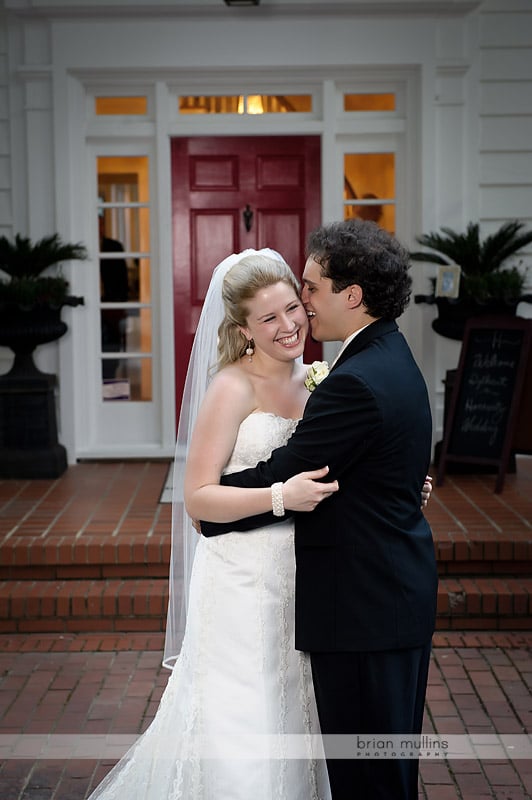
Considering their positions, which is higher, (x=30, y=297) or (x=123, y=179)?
(x=123, y=179)

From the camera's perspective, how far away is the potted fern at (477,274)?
675 cm

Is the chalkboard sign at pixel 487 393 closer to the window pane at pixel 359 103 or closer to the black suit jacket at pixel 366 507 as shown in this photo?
the window pane at pixel 359 103

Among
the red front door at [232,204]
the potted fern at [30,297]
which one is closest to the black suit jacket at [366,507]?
the potted fern at [30,297]

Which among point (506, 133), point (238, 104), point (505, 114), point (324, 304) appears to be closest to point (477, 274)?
point (506, 133)

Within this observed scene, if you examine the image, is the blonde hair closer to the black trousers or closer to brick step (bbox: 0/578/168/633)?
the black trousers

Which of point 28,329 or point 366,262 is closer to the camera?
point 366,262

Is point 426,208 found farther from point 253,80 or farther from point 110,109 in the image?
point 110,109

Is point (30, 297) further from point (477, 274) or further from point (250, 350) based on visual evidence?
point (250, 350)

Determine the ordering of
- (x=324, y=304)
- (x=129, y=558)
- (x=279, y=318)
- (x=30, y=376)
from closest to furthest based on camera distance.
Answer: (x=324, y=304), (x=279, y=318), (x=129, y=558), (x=30, y=376)

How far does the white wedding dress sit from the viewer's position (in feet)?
9.21

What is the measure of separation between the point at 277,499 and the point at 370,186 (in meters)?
5.35

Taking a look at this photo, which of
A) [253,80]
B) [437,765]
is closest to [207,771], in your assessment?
[437,765]

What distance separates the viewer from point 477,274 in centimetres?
692

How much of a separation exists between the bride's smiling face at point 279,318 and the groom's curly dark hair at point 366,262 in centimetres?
26
